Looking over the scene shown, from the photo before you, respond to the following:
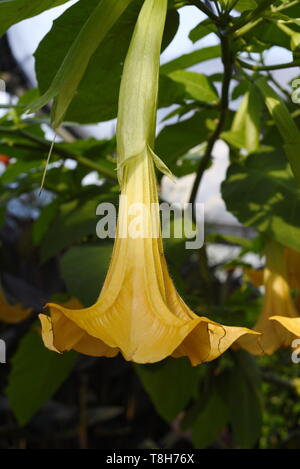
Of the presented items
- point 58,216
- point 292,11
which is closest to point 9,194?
point 58,216

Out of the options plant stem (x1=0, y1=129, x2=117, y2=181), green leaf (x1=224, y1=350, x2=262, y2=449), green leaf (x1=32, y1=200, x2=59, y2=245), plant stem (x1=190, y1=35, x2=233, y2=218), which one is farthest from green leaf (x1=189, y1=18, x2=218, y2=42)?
green leaf (x1=224, y1=350, x2=262, y2=449)

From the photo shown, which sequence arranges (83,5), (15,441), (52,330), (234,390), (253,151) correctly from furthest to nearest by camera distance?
(15,441) < (234,390) < (253,151) < (83,5) < (52,330)

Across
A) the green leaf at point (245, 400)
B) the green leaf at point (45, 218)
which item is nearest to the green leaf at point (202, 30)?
the green leaf at point (45, 218)

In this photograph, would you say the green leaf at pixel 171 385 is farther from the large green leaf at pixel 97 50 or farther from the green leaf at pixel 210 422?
the large green leaf at pixel 97 50

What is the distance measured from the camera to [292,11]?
476 millimetres

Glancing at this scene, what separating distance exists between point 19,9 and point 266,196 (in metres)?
0.27

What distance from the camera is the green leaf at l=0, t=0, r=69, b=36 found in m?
0.39

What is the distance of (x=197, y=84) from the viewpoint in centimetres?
62

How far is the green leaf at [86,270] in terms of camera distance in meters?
0.56

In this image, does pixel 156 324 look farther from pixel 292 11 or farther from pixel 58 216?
pixel 58 216

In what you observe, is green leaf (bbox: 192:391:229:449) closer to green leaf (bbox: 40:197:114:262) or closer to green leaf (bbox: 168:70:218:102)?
green leaf (bbox: 40:197:114:262)

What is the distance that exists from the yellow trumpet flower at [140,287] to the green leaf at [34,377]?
499 millimetres

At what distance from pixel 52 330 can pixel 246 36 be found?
0.30 m

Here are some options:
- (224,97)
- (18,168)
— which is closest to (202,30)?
(224,97)
